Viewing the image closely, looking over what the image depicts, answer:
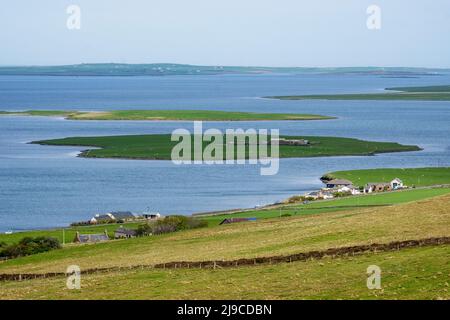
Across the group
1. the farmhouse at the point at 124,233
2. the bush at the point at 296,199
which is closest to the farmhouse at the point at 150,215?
the farmhouse at the point at 124,233

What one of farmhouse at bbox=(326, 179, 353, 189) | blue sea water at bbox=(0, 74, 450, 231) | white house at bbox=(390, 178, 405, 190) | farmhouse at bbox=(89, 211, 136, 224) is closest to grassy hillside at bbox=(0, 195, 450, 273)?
farmhouse at bbox=(89, 211, 136, 224)

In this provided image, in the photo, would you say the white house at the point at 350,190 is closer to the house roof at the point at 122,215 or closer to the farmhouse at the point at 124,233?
the house roof at the point at 122,215

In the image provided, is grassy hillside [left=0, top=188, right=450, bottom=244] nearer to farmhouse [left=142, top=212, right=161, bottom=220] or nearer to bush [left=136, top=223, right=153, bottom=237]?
farmhouse [left=142, top=212, right=161, bottom=220]

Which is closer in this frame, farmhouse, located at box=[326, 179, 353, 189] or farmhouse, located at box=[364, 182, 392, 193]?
farmhouse, located at box=[364, 182, 392, 193]

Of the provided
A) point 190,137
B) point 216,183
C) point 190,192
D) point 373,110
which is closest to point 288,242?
point 190,192
